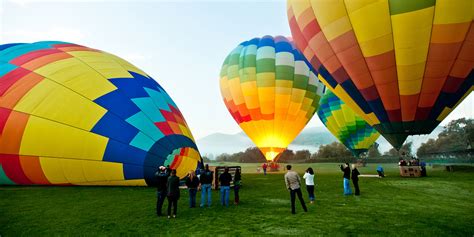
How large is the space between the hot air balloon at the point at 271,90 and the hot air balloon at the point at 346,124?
4162 millimetres

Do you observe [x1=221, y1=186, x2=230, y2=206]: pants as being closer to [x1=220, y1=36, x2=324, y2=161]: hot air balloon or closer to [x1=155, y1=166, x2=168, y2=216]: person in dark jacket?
[x1=155, y1=166, x2=168, y2=216]: person in dark jacket

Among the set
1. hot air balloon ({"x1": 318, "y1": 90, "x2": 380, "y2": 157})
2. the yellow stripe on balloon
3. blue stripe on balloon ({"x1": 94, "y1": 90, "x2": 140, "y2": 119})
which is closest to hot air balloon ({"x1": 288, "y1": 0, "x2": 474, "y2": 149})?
blue stripe on balloon ({"x1": 94, "y1": 90, "x2": 140, "y2": 119})

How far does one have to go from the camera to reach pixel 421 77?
12.3m

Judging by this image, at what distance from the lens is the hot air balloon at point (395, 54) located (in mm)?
10992

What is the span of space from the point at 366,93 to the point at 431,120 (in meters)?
3.31

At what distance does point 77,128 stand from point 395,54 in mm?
13077

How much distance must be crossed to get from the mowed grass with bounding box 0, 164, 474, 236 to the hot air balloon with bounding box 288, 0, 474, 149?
4.69 meters

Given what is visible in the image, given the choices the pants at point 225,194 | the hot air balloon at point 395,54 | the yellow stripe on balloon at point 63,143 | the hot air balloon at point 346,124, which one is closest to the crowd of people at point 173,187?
the pants at point 225,194

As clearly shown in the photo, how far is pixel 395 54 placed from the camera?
1206 centimetres

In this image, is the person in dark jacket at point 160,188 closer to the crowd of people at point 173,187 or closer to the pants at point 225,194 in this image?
the crowd of people at point 173,187

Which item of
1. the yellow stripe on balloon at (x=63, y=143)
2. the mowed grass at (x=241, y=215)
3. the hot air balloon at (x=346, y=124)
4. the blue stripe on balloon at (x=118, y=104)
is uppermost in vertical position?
the hot air balloon at (x=346, y=124)

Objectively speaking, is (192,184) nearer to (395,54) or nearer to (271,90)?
(395,54)

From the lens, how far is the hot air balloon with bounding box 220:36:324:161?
23.8 meters

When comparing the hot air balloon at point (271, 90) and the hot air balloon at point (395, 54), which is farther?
the hot air balloon at point (271, 90)
